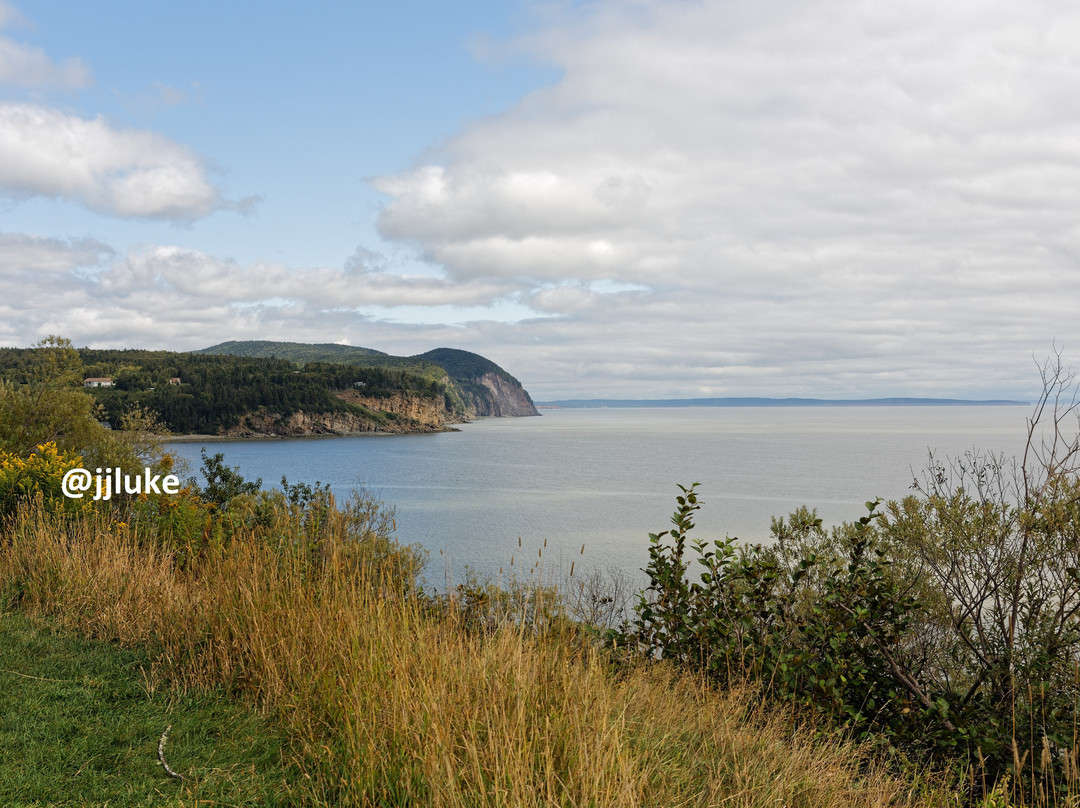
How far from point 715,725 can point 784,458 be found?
311 ft

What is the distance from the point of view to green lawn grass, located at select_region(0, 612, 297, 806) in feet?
10.9

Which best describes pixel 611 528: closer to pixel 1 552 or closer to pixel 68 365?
pixel 68 365

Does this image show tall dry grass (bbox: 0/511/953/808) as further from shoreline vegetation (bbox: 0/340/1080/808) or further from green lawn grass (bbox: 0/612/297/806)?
green lawn grass (bbox: 0/612/297/806)

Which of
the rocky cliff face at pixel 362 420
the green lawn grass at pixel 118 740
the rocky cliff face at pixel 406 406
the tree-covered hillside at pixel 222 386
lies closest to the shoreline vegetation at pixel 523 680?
the green lawn grass at pixel 118 740

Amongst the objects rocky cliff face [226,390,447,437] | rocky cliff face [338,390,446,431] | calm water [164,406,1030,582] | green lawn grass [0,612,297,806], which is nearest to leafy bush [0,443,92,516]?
green lawn grass [0,612,297,806]

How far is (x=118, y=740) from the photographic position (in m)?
3.87

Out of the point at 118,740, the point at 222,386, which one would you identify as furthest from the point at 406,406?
the point at 118,740

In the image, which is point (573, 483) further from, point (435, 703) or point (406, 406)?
point (406, 406)

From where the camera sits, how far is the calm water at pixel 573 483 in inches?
1537

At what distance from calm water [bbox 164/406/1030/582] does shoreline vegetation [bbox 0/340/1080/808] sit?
11.0 feet

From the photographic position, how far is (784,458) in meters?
93.0

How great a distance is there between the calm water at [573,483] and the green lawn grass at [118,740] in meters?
6.71

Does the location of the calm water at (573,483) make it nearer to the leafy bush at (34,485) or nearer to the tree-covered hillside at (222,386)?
the leafy bush at (34,485)

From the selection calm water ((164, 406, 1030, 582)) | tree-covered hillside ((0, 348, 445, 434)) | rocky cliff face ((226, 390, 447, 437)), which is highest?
tree-covered hillside ((0, 348, 445, 434))
